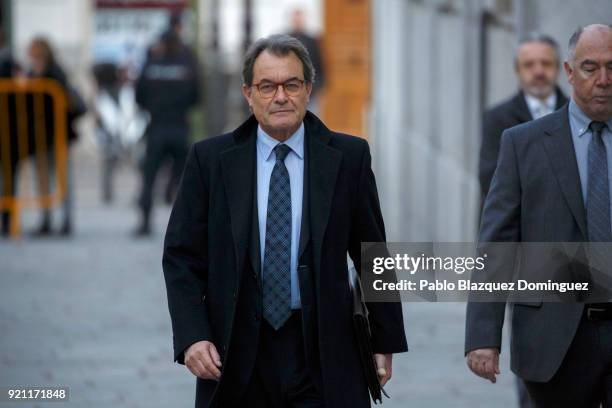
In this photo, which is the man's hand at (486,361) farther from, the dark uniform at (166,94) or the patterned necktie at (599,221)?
the dark uniform at (166,94)

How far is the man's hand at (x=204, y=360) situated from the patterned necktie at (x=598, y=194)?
120 cm

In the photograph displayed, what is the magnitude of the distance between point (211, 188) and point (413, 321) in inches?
254

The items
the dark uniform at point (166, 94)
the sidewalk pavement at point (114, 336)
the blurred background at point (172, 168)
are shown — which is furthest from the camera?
the dark uniform at point (166, 94)

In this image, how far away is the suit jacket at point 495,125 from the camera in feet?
24.4

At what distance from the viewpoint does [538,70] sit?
7754 mm

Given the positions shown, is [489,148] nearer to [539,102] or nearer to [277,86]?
[539,102]

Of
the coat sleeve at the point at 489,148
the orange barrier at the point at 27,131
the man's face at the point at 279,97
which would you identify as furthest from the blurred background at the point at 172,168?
the man's face at the point at 279,97

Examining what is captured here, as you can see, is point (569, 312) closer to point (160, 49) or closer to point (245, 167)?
point (245, 167)

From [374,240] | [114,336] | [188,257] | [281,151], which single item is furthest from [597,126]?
[114,336]

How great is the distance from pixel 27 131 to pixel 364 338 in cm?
1212

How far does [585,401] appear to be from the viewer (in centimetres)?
499

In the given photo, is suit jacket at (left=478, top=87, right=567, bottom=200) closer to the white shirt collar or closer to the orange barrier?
the white shirt collar

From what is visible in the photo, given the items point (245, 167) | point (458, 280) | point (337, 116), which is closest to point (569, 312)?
point (458, 280)

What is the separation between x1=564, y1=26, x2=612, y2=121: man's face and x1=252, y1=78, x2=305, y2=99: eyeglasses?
2.86ft
